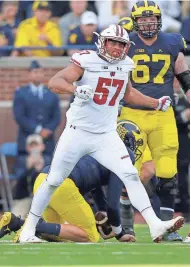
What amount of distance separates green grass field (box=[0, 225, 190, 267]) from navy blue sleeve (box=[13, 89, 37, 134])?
17.1 ft

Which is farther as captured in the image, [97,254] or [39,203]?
[39,203]

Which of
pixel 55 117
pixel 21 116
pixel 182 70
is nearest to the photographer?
pixel 182 70

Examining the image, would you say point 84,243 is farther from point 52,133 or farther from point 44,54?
point 44,54

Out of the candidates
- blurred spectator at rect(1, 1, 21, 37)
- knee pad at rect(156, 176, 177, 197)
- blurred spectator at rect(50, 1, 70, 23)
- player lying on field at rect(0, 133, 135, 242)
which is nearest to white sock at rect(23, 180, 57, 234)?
player lying on field at rect(0, 133, 135, 242)

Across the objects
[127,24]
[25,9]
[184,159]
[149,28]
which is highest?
[149,28]

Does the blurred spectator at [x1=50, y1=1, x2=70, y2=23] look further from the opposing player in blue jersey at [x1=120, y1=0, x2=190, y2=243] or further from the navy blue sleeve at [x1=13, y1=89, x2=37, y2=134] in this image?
the opposing player in blue jersey at [x1=120, y1=0, x2=190, y2=243]

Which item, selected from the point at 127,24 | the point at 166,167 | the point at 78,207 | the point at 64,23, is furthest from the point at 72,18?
the point at 78,207

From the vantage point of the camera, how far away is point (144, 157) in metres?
10.9

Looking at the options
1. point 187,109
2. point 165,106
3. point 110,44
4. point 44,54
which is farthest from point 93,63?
point 44,54

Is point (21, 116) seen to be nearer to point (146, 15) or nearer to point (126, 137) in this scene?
point (146, 15)

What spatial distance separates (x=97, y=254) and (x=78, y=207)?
1.25 meters

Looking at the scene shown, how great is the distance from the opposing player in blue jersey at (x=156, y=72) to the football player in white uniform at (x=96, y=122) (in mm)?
1208

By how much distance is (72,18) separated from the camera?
15.9 m

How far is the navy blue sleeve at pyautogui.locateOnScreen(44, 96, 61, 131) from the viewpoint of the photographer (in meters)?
14.7
